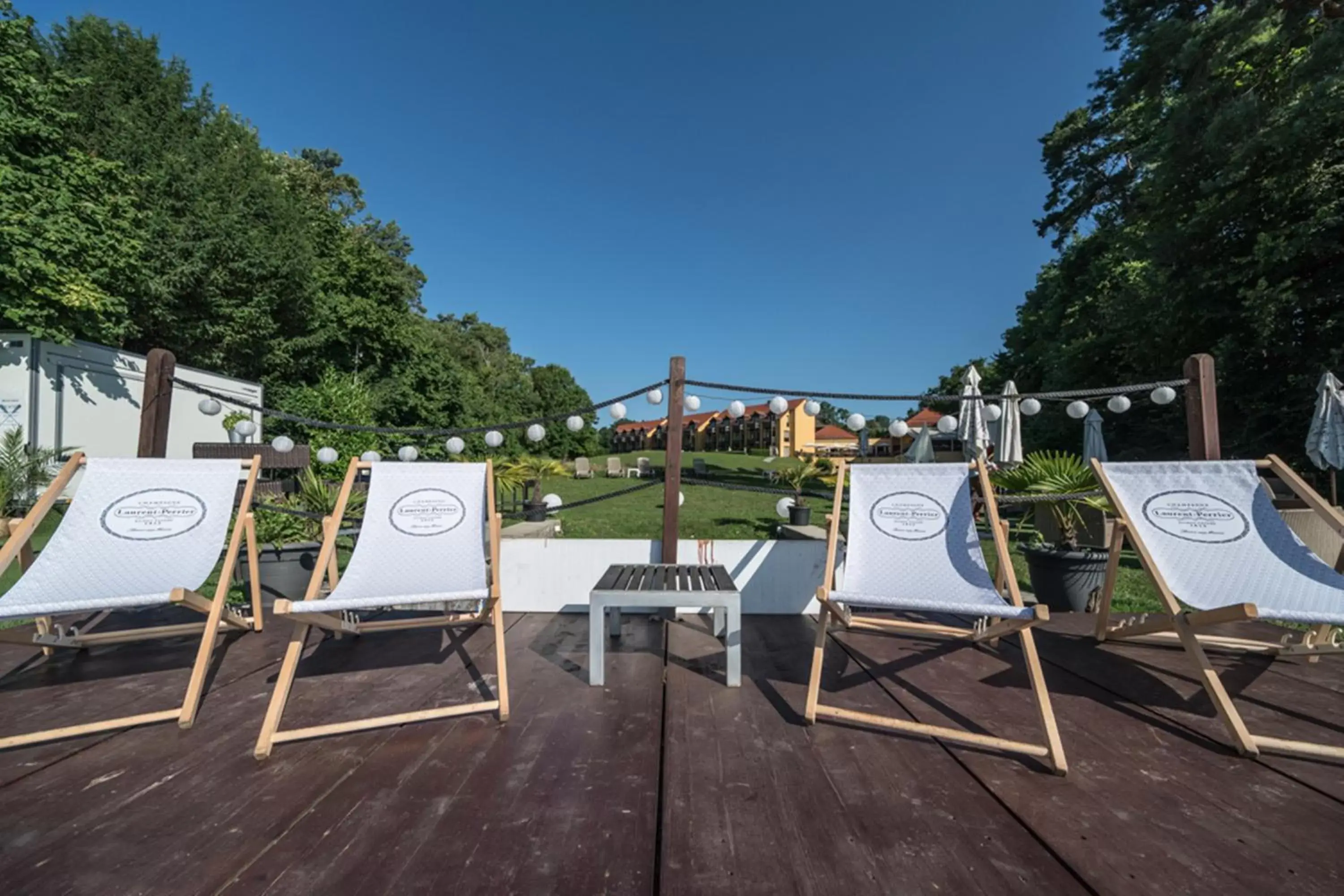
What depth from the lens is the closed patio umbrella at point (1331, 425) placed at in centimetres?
541

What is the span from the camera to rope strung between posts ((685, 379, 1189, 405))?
305 cm

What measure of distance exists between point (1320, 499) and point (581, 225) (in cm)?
1649

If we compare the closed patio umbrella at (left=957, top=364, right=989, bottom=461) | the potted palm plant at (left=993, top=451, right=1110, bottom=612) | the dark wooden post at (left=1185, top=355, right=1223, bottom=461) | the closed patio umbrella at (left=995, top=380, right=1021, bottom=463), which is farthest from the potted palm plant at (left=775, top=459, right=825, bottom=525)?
the dark wooden post at (left=1185, top=355, right=1223, bottom=461)

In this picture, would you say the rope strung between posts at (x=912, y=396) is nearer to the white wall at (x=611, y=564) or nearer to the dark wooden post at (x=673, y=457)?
the dark wooden post at (x=673, y=457)

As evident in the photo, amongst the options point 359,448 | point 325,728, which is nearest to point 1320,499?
point 325,728

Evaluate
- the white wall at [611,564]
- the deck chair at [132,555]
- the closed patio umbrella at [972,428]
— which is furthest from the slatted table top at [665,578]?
the closed patio umbrella at [972,428]

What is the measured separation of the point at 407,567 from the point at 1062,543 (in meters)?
4.10

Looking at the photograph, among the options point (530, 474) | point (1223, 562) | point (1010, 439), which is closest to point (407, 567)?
point (1223, 562)

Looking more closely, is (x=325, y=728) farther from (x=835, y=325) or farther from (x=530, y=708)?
(x=835, y=325)

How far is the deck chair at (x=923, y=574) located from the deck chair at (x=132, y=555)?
2.18 metres

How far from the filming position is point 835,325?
15797 millimetres

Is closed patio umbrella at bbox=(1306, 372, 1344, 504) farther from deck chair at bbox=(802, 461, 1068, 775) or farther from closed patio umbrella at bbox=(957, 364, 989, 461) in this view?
deck chair at bbox=(802, 461, 1068, 775)

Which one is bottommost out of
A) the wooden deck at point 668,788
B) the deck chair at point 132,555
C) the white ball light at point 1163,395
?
the wooden deck at point 668,788

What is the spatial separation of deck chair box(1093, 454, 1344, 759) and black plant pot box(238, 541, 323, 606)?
14.4 feet
